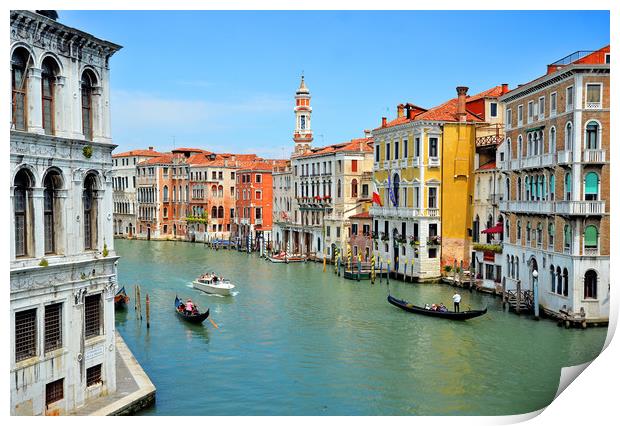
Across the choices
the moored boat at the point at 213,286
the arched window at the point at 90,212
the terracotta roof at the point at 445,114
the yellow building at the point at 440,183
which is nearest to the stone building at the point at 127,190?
the moored boat at the point at 213,286

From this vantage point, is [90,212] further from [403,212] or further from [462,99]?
[403,212]

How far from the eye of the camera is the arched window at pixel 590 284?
40.1 ft

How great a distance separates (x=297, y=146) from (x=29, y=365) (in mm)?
27028

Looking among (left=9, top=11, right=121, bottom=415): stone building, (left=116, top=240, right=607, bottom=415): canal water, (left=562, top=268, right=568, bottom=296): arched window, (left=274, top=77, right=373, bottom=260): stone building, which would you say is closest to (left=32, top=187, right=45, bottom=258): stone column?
(left=9, top=11, right=121, bottom=415): stone building

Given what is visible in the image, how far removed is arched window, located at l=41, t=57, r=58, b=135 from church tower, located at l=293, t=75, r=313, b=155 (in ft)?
87.2

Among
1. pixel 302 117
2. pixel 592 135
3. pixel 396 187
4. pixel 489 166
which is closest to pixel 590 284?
pixel 592 135

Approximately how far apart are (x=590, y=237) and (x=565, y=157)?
55.8 inches

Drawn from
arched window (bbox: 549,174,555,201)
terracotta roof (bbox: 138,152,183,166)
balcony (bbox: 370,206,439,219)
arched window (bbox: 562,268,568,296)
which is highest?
terracotta roof (bbox: 138,152,183,166)

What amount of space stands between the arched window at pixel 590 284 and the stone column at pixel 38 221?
29.3 feet

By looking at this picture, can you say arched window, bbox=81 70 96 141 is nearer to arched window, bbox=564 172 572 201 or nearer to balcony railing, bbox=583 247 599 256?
arched window, bbox=564 172 572 201

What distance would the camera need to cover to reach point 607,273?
39.8ft

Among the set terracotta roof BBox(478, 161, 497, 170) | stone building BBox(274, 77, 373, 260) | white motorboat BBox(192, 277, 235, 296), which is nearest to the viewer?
white motorboat BBox(192, 277, 235, 296)

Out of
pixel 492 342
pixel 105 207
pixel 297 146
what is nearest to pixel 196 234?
pixel 297 146

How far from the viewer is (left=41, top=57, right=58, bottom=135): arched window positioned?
6.89 metres
